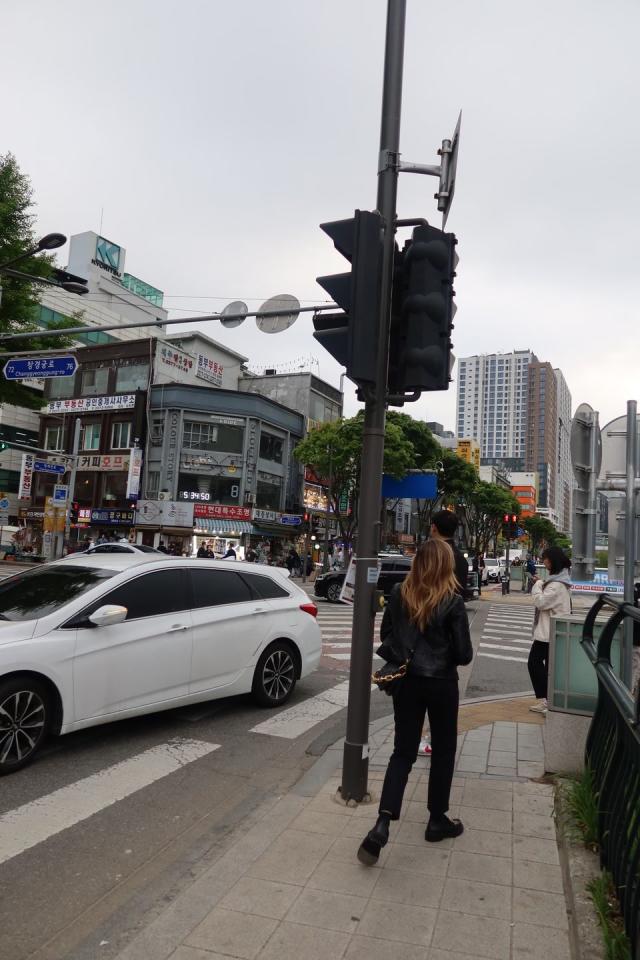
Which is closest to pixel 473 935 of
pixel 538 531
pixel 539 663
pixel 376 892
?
pixel 376 892

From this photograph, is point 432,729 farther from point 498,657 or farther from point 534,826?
point 498,657

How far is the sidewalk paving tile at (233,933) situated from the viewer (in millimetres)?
2924

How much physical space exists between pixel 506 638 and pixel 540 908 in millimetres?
12162

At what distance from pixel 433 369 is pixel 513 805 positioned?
291 cm

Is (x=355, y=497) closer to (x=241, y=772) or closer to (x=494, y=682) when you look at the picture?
(x=494, y=682)

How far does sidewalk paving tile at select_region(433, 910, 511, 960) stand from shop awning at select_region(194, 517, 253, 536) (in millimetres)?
39362

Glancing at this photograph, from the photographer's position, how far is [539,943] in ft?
9.86

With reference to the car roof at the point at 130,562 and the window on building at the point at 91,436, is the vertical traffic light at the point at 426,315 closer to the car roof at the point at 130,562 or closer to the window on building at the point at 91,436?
the car roof at the point at 130,562

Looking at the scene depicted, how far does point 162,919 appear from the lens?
320 cm

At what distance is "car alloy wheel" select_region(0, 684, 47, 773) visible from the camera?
16.5 feet

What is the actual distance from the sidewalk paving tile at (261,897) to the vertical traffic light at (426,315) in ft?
9.96

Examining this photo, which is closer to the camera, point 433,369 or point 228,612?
point 433,369

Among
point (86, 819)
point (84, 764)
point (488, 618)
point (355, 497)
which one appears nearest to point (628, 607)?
point (86, 819)

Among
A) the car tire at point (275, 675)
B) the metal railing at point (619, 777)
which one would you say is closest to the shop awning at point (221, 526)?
the car tire at point (275, 675)
